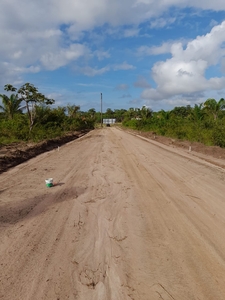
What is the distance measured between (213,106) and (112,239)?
28.1m

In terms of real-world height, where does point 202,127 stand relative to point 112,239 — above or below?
above

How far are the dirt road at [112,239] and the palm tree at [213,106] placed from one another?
2308 cm

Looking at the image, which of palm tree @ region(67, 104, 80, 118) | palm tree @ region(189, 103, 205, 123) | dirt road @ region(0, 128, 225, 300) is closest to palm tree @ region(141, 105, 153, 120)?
palm tree @ region(67, 104, 80, 118)

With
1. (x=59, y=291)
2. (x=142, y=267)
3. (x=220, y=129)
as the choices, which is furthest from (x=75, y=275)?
(x=220, y=129)

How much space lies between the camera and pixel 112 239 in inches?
154

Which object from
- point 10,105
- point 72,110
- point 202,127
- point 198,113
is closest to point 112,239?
point 202,127

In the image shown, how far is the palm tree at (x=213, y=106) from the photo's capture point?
91.4ft

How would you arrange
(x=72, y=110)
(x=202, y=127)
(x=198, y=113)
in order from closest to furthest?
(x=202, y=127), (x=198, y=113), (x=72, y=110)

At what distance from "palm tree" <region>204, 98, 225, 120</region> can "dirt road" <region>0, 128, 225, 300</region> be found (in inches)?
909

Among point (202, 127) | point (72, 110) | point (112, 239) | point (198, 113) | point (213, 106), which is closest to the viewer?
point (112, 239)

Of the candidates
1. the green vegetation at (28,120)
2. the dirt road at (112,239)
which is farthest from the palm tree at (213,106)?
the dirt road at (112,239)

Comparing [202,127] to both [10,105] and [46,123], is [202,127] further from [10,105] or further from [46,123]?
[10,105]

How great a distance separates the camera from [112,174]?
8250 mm

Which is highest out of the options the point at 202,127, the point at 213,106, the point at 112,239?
the point at 213,106
